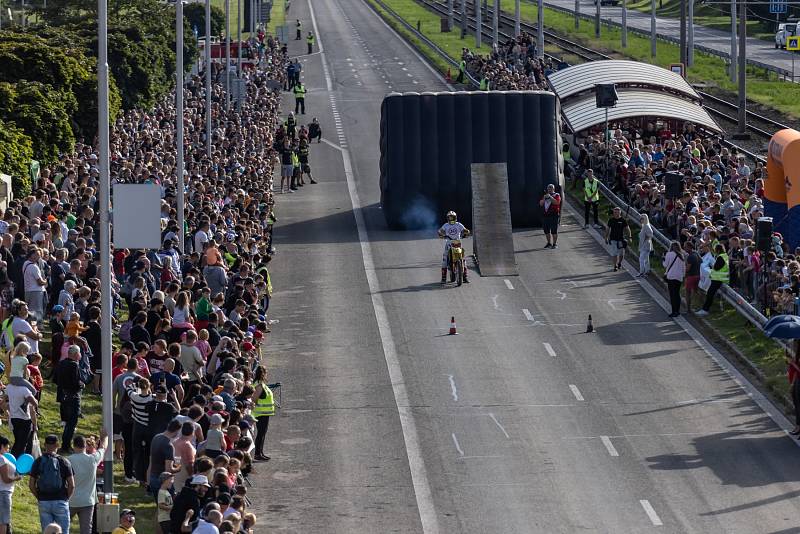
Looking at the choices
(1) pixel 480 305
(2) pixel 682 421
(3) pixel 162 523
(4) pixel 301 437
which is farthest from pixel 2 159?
(3) pixel 162 523

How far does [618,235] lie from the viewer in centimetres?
4109

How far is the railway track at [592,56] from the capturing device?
6789cm

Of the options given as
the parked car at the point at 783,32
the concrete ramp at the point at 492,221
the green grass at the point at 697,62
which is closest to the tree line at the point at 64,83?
the concrete ramp at the point at 492,221

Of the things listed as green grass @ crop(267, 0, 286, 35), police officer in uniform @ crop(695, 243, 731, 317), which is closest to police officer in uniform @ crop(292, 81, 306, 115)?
police officer in uniform @ crop(695, 243, 731, 317)

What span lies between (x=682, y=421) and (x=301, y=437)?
6228 mm

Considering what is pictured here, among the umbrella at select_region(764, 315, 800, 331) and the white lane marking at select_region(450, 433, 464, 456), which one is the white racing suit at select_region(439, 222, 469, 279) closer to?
the white lane marking at select_region(450, 433, 464, 456)

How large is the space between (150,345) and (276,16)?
11516 centimetres

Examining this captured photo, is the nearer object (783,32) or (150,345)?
(150,345)

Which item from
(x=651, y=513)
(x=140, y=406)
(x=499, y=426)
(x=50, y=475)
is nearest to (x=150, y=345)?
(x=140, y=406)

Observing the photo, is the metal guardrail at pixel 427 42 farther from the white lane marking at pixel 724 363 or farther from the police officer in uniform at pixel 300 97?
the white lane marking at pixel 724 363

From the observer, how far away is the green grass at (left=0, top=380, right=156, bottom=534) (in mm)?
21681

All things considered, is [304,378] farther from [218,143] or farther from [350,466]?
[218,143]

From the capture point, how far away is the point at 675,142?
51625 mm

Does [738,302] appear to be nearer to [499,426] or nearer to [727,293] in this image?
[727,293]
